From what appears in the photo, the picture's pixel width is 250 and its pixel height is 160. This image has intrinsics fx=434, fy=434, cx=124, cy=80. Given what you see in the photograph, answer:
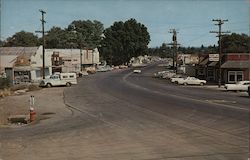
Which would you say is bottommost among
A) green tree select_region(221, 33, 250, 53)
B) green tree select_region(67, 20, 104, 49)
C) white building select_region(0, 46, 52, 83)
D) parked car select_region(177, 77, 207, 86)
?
parked car select_region(177, 77, 207, 86)

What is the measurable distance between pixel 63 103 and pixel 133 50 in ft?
395

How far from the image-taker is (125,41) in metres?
156

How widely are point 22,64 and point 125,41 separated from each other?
83.8 metres

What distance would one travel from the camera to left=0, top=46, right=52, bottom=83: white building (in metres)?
68.8

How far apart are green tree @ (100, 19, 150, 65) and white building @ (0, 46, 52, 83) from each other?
68571 millimetres

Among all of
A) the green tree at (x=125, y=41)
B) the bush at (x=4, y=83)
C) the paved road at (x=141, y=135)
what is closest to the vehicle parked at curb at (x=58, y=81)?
the bush at (x=4, y=83)

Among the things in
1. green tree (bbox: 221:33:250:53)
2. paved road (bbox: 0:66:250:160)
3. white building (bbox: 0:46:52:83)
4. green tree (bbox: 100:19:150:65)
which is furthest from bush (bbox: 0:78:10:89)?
Answer: green tree (bbox: 100:19:150:65)

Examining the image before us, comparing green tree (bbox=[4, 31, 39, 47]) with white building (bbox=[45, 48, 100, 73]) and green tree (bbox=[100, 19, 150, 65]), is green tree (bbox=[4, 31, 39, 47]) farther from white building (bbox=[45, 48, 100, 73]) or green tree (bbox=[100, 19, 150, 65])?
white building (bbox=[45, 48, 100, 73])

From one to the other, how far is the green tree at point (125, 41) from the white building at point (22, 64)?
6857 centimetres

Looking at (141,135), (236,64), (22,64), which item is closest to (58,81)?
(22,64)

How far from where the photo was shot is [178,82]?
6556 centimetres

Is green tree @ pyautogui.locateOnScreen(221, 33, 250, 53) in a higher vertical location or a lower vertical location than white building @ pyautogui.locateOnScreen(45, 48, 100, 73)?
higher

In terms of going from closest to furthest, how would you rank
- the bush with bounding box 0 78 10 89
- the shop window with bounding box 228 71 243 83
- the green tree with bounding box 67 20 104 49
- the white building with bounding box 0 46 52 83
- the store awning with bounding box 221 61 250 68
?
the bush with bounding box 0 78 10 89
the store awning with bounding box 221 61 250 68
the shop window with bounding box 228 71 243 83
the white building with bounding box 0 46 52 83
the green tree with bounding box 67 20 104 49

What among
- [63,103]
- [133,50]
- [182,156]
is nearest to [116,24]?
[133,50]
